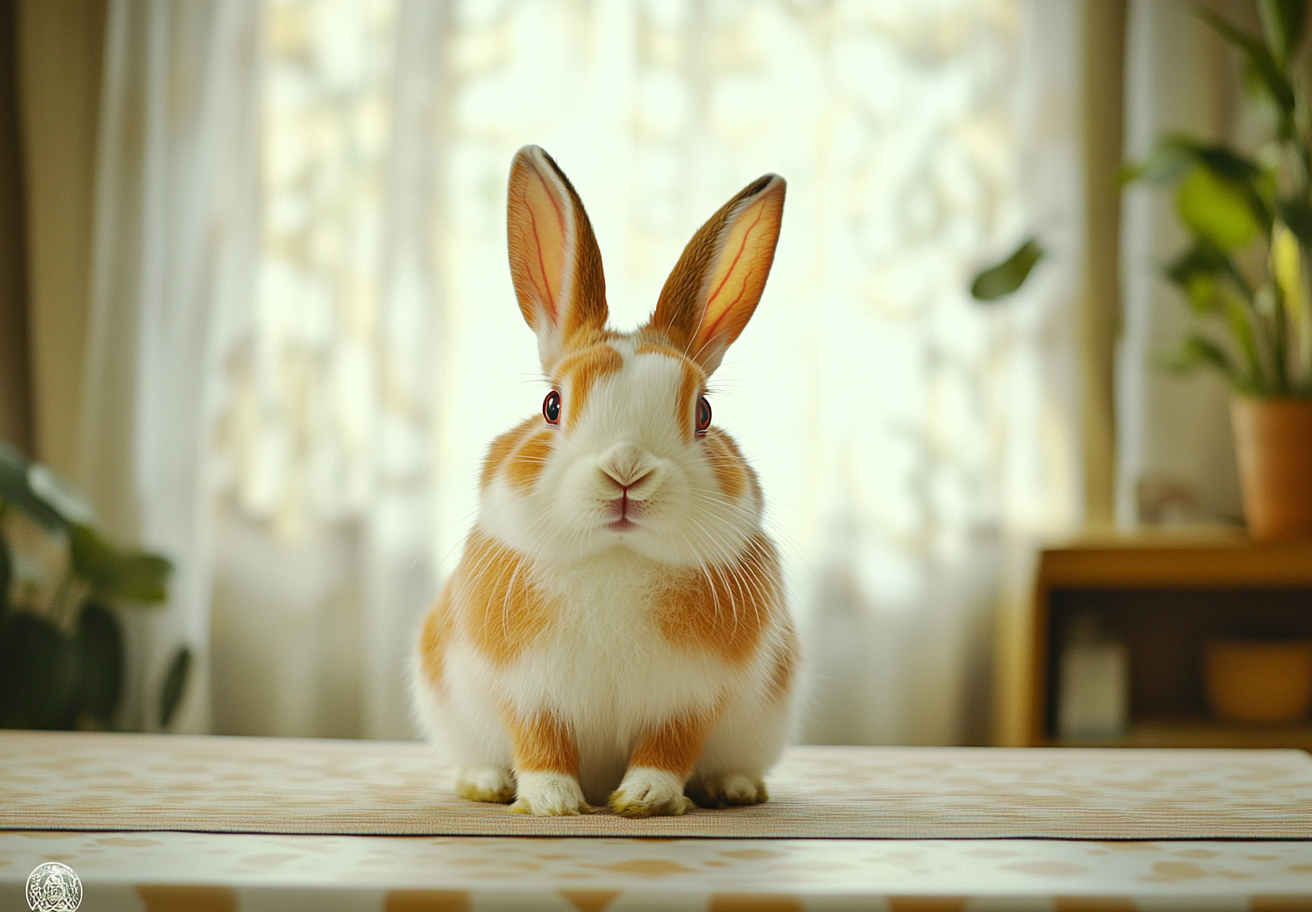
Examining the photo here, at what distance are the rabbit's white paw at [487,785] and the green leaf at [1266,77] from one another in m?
1.78

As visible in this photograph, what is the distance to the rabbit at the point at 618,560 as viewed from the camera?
1.97 ft

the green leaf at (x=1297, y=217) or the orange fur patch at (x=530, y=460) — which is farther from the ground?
the green leaf at (x=1297, y=217)

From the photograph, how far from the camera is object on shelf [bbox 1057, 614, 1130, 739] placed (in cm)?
198

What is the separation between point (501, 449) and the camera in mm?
664

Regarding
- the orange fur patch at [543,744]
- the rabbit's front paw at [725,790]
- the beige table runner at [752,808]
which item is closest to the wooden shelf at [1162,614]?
the beige table runner at [752,808]

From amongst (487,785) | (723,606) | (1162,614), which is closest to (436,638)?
(487,785)

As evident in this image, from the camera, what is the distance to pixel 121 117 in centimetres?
232

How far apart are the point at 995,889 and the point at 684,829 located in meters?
0.18

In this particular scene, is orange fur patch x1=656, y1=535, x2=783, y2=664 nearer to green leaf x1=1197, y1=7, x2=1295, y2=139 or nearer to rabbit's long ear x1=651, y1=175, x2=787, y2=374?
rabbit's long ear x1=651, y1=175, x2=787, y2=374

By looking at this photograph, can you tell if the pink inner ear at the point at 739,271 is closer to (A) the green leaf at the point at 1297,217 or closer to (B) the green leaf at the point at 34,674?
(A) the green leaf at the point at 1297,217

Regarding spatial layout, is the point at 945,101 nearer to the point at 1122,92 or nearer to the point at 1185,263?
the point at 1122,92

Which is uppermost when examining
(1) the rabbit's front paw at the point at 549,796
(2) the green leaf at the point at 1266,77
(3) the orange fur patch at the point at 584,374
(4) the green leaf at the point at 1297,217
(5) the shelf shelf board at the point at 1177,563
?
(2) the green leaf at the point at 1266,77

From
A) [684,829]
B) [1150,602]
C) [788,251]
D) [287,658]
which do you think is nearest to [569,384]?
[684,829]

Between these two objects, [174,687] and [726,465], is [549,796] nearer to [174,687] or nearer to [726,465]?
[726,465]
